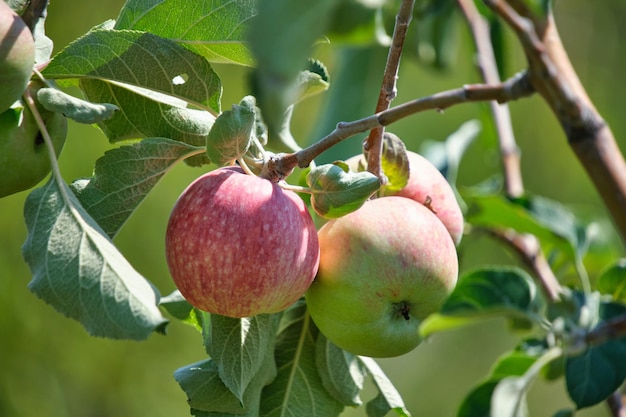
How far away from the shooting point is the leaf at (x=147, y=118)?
84 cm

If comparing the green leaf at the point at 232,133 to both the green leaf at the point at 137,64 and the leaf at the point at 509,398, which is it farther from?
the leaf at the point at 509,398

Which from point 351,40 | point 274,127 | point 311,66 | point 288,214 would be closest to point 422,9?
point 351,40

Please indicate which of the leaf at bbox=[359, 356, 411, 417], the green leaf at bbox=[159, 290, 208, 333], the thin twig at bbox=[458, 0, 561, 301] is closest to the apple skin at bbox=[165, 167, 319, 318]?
the green leaf at bbox=[159, 290, 208, 333]

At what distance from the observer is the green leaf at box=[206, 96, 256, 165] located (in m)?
0.74

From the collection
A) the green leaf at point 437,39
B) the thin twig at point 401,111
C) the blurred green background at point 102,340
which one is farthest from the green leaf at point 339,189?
the blurred green background at point 102,340

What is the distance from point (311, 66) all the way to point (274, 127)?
0.46 meters

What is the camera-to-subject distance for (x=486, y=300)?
2.31ft

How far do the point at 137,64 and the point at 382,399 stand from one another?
47cm

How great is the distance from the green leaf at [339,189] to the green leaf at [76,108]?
209 mm

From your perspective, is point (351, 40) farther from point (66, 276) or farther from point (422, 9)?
point (66, 276)

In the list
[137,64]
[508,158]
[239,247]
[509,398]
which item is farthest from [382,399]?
[508,158]

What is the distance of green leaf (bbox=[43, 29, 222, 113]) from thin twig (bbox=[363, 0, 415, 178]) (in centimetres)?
17

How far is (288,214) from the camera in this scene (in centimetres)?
75

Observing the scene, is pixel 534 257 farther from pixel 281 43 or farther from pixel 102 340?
pixel 102 340
